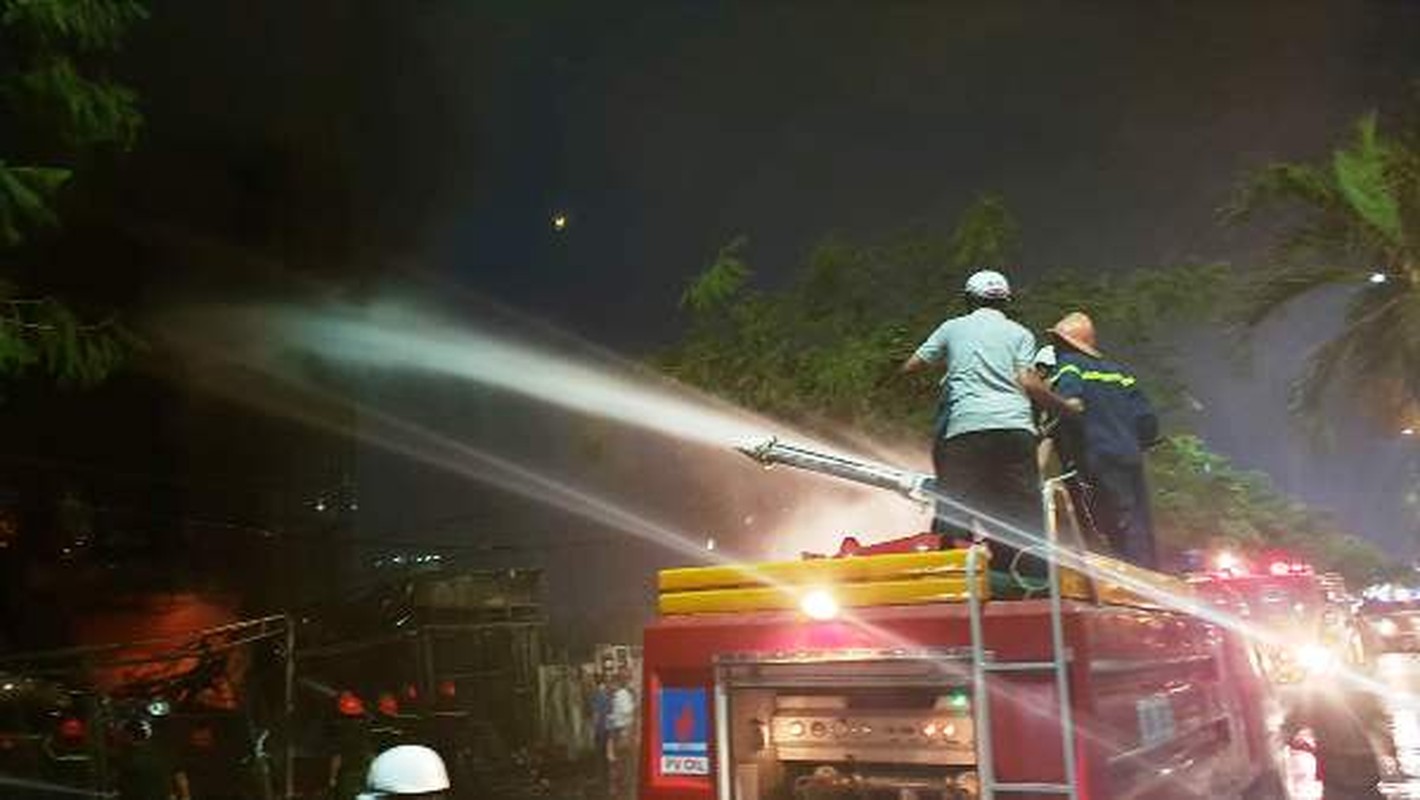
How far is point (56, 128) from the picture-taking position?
24.3 ft

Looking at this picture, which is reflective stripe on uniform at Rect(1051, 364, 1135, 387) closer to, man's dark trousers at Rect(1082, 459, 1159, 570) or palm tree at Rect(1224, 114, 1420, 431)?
man's dark trousers at Rect(1082, 459, 1159, 570)

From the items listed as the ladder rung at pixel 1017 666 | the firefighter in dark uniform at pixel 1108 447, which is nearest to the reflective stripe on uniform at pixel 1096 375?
the firefighter in dark uniform at pixel 1108 447

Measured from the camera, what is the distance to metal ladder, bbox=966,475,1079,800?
10.2 feet

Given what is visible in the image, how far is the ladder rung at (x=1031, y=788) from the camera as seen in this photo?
3084 millimetres

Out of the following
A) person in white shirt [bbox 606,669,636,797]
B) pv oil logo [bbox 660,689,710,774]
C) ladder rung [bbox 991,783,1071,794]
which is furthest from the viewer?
person in white shirt [bbox 606,669,636,797]

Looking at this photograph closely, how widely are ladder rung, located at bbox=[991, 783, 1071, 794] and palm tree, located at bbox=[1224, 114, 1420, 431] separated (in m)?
12.1

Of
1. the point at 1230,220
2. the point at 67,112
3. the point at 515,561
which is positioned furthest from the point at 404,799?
the point at 515,561

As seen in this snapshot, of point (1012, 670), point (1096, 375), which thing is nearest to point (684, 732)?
point (1012, 670)

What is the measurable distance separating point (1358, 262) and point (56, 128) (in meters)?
13.7

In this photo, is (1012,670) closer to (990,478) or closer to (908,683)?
(908,683)

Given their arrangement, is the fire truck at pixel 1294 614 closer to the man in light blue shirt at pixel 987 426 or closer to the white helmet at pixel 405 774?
the man in light blue shirt at pixel 987 426

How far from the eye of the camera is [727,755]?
373 centimetres

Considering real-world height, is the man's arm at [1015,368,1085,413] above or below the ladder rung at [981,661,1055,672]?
above

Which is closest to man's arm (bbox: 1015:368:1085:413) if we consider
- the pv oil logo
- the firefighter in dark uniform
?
the firefighter in dark uniform
